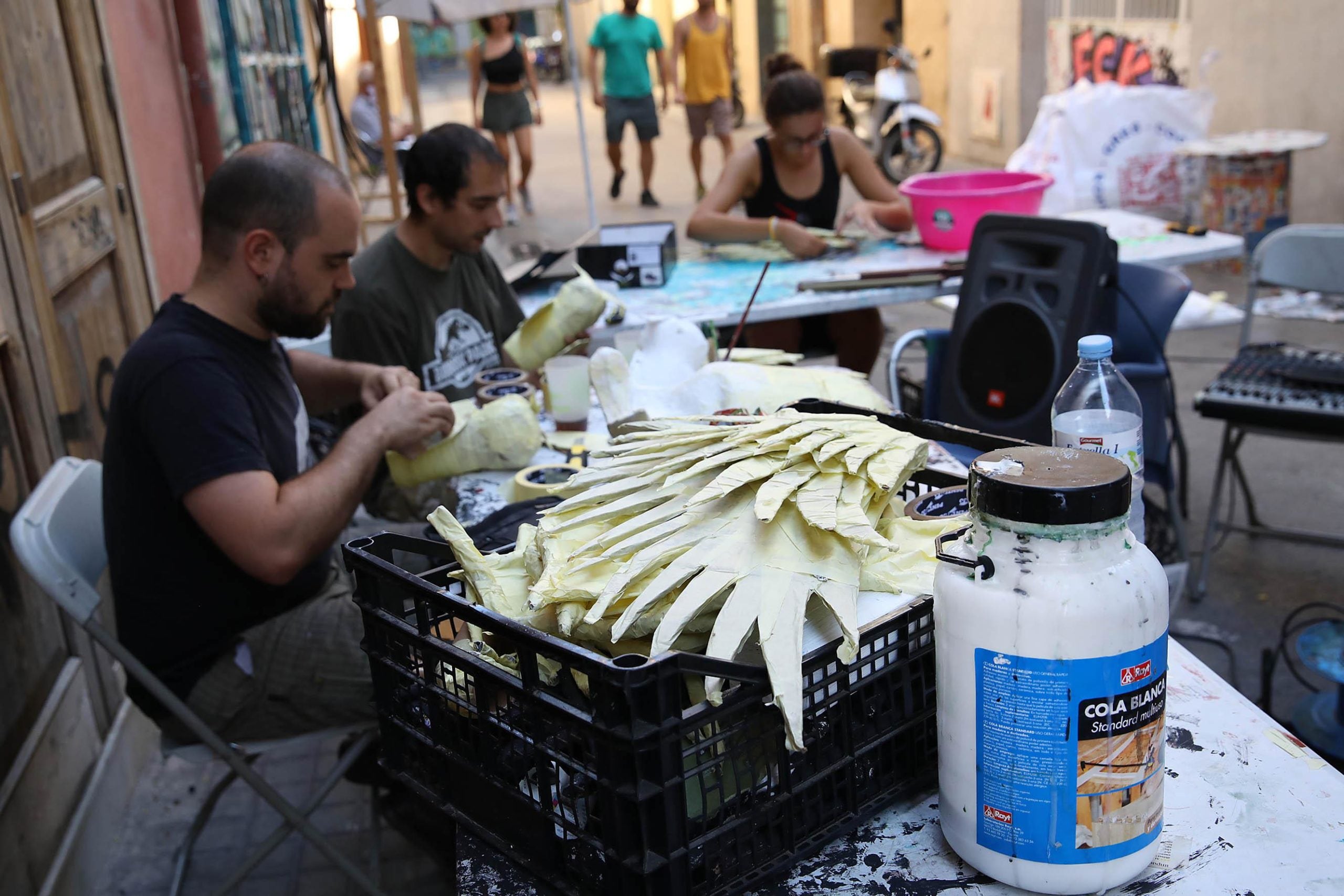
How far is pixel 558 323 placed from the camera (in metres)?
2.84

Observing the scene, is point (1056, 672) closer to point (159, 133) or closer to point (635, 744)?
point (635, 744)

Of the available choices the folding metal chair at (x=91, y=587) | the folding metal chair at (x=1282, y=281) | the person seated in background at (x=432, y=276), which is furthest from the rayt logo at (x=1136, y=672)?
the folding metal chair at (x=1282, y=281)

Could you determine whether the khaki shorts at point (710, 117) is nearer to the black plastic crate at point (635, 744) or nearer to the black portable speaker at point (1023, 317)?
the black portable speaker at point (1023, 317)

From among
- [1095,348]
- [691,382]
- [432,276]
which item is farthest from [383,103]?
[1095,348]

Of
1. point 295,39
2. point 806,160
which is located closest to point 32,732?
point 806,160

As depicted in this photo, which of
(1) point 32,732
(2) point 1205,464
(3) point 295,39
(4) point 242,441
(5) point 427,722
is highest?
(3) point 295,39

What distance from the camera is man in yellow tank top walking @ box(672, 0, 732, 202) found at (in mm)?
11547

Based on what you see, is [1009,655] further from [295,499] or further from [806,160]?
[806,160]

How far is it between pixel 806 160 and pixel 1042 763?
4.19m

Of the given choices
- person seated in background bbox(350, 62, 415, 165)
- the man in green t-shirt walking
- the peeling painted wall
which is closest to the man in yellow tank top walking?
the man in green t-shirt walking

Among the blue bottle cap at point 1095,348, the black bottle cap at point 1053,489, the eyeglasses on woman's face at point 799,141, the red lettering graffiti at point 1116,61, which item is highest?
the red lettering graffiti at point 1116,61

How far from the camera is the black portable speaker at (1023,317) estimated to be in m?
3.09

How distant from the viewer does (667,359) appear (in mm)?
2508

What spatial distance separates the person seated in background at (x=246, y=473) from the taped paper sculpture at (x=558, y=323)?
524 millimetres
